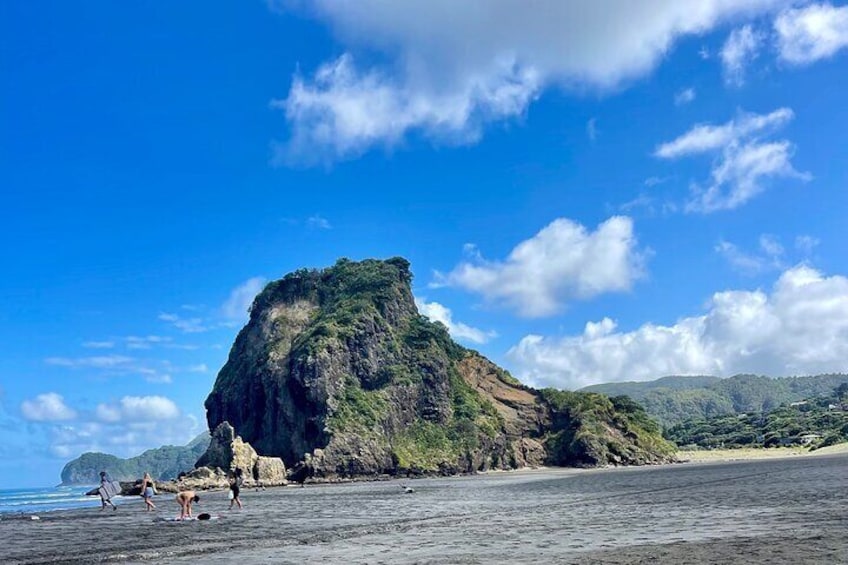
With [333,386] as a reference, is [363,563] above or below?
below

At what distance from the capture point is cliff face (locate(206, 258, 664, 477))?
138500 mm

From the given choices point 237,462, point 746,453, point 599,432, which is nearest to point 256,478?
point 237,462

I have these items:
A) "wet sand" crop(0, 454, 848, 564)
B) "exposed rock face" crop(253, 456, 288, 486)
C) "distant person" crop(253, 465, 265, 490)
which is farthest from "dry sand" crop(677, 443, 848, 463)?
"wet sand" crop(0, 454, 848, 564)

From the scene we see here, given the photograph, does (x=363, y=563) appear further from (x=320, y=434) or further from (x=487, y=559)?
(x=320, y=434)

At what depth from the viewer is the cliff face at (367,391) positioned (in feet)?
→ 454

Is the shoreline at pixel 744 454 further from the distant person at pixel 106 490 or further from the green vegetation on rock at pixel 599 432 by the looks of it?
the distant person at pixel 106 490

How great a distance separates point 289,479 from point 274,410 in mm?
22147

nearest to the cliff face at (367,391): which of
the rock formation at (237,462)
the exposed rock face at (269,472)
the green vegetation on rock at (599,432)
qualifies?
the green vegetation on rock at (599,432)

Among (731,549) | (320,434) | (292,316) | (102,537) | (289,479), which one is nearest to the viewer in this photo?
(731,549)

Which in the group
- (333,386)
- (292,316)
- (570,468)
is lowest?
(570,468)

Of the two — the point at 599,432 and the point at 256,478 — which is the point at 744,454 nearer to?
the point at 599,432

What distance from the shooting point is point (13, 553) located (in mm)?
27219

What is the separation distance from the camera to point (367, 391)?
151500 mm

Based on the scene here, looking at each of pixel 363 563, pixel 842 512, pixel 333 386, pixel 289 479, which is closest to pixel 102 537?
pixel 363 563
